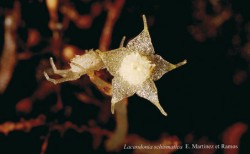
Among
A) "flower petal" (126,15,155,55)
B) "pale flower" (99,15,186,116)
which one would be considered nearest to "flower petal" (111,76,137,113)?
"pale flower" (99,15,186,116)

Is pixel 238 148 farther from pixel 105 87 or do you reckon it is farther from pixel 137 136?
pixel 105 87

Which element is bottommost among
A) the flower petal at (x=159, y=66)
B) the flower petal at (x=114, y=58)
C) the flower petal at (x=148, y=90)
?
the flower petal at (x=148, y=90)

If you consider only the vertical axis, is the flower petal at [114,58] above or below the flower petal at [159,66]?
above

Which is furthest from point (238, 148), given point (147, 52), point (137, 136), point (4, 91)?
point (4, 91)

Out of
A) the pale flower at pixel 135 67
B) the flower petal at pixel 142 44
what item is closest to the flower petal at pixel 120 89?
the pale flower at pixel 135 67

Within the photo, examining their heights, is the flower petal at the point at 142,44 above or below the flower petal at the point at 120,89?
above

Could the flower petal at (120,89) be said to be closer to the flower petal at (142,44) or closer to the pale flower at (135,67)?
the pale flower at (135,67)
